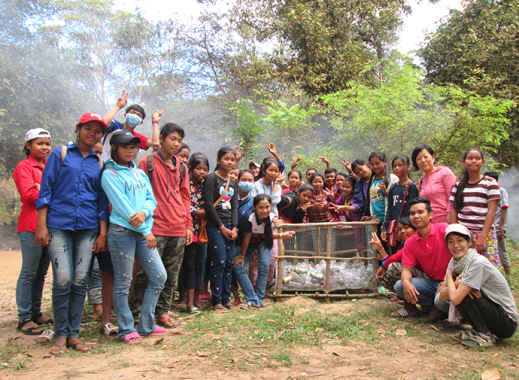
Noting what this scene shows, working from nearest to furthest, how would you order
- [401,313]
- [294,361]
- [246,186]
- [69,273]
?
1. [294,361]
2. [69,273]
3. [401,313]
4. [246,186]

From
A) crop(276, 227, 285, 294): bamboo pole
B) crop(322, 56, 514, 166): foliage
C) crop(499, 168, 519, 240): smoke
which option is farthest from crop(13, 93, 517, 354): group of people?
crop(499, 168, 519, 240): smoke

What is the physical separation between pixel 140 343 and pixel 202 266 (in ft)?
4.28

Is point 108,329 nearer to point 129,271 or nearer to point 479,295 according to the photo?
point 129,271

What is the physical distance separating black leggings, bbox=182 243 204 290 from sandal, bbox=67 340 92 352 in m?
1.31

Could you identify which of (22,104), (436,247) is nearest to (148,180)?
(436,247)

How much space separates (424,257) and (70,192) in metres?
3.39

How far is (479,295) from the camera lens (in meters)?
3.46

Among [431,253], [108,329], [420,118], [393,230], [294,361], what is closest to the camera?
[294,361]

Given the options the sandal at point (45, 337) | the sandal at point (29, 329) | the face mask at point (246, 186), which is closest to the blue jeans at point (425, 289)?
the face mask at point (246, 186)

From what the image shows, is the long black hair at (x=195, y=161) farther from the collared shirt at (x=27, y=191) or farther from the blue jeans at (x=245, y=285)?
the collared shirt at (x=27, y=191)

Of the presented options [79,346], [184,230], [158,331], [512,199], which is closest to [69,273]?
[79,346]

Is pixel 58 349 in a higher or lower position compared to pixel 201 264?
lower

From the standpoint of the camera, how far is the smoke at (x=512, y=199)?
39.6 feet

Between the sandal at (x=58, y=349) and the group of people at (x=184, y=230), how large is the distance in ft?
0.05
